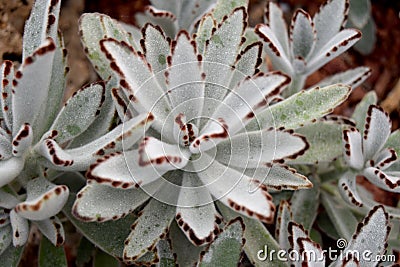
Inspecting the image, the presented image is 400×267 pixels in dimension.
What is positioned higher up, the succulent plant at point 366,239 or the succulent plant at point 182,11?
the succulent plant at point 182,11

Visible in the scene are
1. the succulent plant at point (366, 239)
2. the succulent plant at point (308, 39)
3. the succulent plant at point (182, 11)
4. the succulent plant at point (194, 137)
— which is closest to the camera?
the succulent plant at point (194, 137)

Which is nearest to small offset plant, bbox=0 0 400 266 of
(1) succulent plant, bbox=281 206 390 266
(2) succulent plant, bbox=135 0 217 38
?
(1) succulent plant, bbox=281 206 390 266

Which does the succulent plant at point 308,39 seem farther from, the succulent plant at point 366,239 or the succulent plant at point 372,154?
the succulent plant at point 366,239

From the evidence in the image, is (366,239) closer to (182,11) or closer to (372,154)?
(372,154)

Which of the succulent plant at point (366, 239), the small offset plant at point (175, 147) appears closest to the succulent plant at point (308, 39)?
the small offset plant at point (175, 147)

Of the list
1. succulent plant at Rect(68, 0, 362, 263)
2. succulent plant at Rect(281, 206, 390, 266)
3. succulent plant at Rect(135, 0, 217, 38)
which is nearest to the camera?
succulent plant at Rect(68, 0, 362, 263)

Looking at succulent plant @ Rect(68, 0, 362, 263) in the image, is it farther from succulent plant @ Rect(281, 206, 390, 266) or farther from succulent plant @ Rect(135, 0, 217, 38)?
succulent plant @ Rect(135, 0, 217, 38)

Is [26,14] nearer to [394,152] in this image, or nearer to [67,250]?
[67,250]

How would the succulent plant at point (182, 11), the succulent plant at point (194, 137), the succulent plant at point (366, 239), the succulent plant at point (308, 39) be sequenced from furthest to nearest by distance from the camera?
the succulent plant at point (182, 11)
the succulent plant at point (308, 39)
the succulent plant at point (366, 239)
the succulent plant at point (194, 137)

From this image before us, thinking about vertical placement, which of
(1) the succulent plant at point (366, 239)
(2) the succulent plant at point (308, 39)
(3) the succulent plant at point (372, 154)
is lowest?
(1) the succulent plant at point (366, 239)
